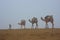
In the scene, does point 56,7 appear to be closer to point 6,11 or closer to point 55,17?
point 55,17
